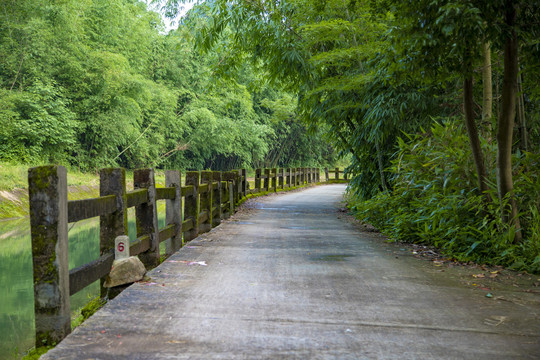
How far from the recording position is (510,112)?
481cm

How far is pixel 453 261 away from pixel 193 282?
2791 millimetres

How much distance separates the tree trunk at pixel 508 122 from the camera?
15.4 ft

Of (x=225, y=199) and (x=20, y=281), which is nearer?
(x=20, y=281)

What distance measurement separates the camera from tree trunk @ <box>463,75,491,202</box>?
5180mm

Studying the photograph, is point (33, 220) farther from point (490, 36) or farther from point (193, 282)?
point (490, 36)

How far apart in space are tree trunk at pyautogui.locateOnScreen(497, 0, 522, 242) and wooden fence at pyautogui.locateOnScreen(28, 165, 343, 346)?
3.42 meters

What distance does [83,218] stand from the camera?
3.36 meters

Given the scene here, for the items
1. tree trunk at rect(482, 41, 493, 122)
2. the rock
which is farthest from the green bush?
the rock

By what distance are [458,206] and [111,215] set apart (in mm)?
3753

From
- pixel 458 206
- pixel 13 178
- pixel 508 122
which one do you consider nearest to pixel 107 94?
pixel 13 178

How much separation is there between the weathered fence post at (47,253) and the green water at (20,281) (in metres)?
0.37

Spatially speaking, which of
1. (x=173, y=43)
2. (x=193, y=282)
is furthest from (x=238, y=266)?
(x=173, y=43)

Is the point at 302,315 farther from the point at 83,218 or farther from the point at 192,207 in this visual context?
the point at 192,207

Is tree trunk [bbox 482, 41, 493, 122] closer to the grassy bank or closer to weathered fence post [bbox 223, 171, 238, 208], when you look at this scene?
weathered fence post [bbox 223, 171, 238, 208]
